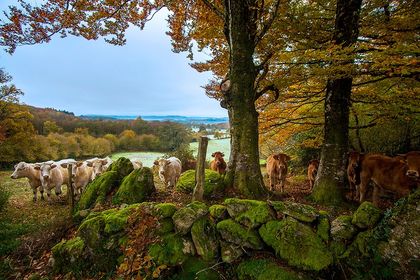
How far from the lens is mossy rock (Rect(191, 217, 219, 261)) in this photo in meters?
5.14

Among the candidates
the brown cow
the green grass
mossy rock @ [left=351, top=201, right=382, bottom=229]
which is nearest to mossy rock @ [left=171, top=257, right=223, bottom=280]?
mossy rock @ [left=351, top=201, right=382, bottom=229]

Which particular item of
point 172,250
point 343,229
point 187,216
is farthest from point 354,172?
point 172,250

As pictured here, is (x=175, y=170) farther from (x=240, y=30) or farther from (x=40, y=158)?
(x=40, y=158)

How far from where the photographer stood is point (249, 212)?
5.38 metres

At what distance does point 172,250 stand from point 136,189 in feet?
10.3

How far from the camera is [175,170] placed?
44.1ft

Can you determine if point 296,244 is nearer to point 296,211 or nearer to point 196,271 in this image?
point 296,211

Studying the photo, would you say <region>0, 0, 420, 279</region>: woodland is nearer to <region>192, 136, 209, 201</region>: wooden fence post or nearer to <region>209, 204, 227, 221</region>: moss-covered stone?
<region>209, 204, 227, 221</region>: moss-covered stone

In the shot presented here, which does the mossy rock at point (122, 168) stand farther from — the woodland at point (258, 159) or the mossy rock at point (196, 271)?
the mossy rock at point (196, 271)

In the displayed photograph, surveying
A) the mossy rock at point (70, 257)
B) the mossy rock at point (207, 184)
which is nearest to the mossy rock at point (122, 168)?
the mossy rock at point (207, 184)

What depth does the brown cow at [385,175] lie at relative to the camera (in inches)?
248

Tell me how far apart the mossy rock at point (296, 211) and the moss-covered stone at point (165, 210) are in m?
2.21

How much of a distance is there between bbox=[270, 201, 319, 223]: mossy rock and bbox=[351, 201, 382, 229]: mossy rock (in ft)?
2.25

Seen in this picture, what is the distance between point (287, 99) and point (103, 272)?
874 cm
